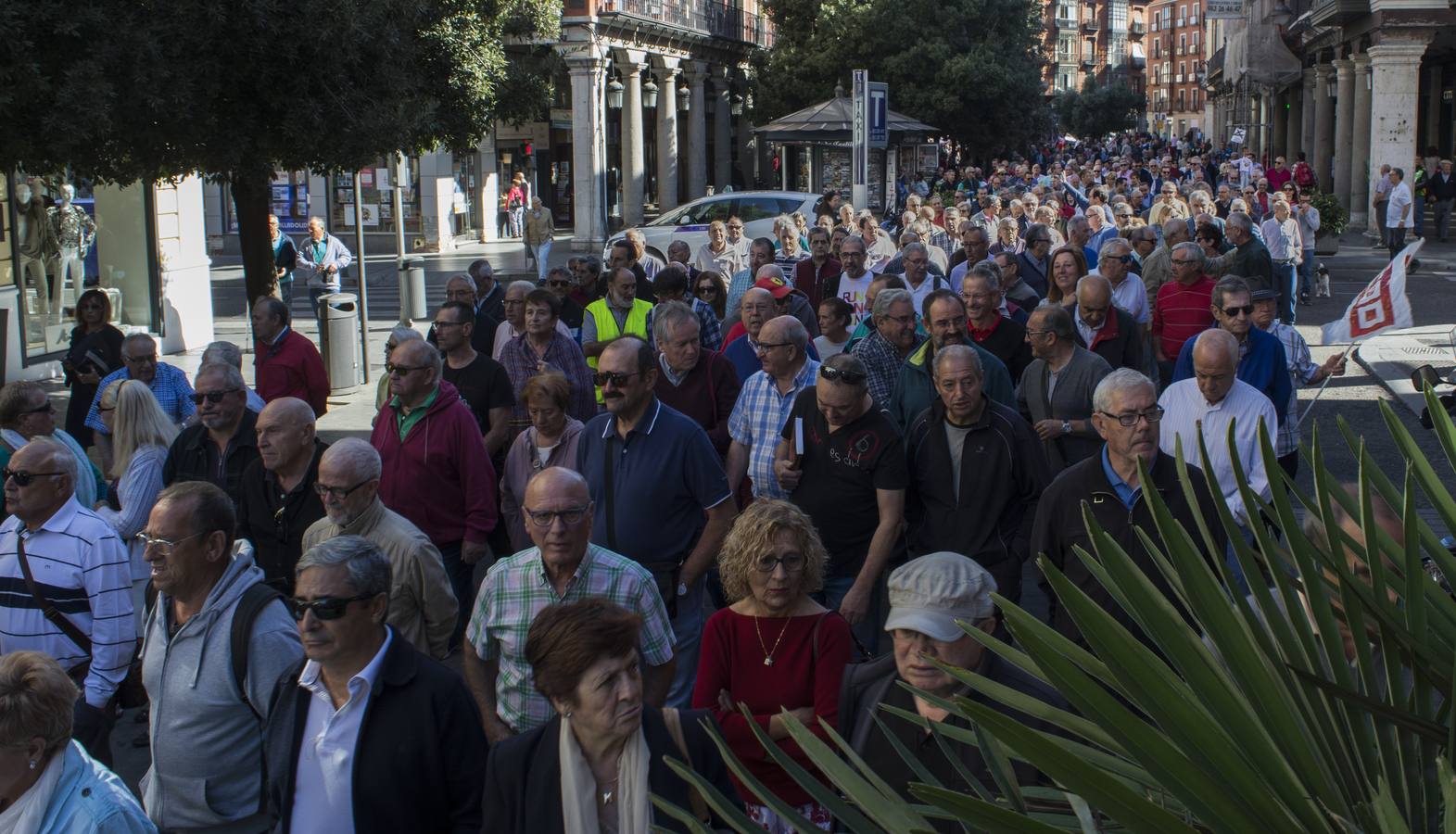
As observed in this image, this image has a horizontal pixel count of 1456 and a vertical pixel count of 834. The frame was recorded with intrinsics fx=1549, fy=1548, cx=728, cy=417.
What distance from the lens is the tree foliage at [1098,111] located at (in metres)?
105

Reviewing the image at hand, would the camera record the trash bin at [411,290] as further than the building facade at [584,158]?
No

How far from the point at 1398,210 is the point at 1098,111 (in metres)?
79.8

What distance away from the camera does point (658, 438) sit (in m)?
5.96

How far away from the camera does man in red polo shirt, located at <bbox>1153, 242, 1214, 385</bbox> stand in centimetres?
991

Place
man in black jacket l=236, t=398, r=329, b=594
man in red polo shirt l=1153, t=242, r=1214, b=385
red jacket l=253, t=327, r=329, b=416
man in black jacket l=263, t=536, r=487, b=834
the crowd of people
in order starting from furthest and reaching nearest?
man in red polo shirt l=1153, t=242, r=1214, b=385, red jacket l=253, t=327, r=329, b=416, man in black jacket l=236, t=398, r=329, b=594, man in black jacket l=263, t=536, r=487, b=834, the crowd of people

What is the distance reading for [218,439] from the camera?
6707 millimetres

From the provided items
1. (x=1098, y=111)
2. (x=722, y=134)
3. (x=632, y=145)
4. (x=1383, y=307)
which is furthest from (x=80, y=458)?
(x=1098, y=111)

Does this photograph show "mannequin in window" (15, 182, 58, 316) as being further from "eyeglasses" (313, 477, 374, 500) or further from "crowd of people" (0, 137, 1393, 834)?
"eyeglasses" (313, 477, 374, 500)

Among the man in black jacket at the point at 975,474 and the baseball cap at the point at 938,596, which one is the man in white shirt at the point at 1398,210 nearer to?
the man in black jacket at the point at 975,474

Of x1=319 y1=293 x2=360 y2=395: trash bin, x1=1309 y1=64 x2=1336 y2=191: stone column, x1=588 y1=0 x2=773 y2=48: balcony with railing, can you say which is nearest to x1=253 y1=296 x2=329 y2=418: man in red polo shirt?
x1=319 y1=293 x2=360 y2=395: trash bin

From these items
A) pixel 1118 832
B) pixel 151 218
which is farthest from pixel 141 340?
pixel 151 218

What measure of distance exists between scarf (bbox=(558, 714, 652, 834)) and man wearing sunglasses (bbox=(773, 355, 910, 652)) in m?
2.50

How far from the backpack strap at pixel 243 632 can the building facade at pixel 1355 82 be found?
31.0 metres

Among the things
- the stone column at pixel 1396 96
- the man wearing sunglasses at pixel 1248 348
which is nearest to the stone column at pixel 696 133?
the stone column at pixel 1396 96
